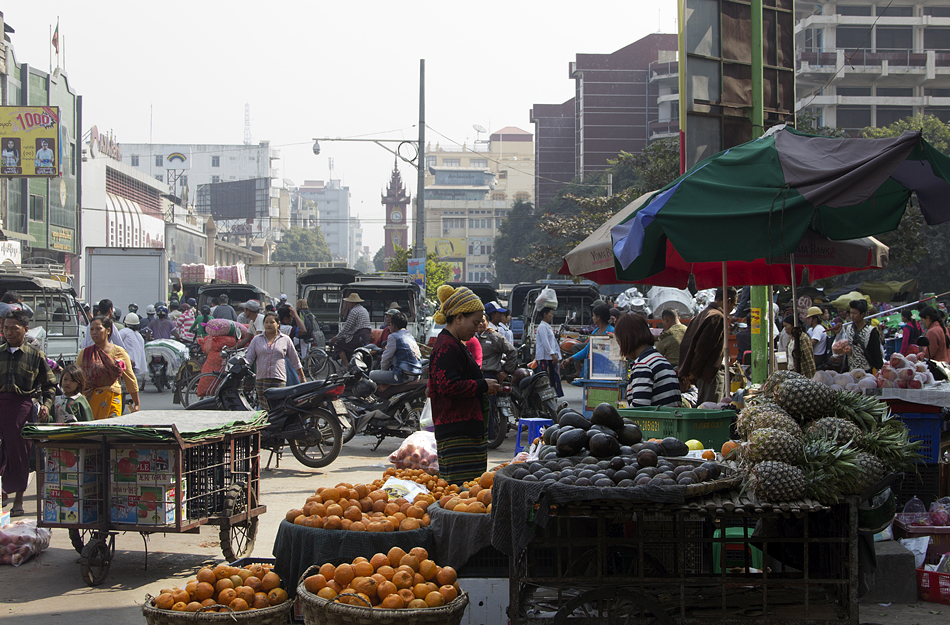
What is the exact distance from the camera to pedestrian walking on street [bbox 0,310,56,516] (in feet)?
22.9

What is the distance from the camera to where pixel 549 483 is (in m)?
3.69

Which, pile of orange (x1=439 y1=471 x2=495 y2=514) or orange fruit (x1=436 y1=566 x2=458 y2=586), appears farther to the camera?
pile of orange (x1=439 y1=471 x2=495 y2=514)

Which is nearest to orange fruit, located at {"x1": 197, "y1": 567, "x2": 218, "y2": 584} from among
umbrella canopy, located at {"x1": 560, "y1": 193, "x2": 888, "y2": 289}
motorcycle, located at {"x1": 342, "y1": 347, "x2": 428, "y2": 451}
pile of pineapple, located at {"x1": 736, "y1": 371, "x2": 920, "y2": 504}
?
pile of pineapple, located at {"x1": 736, "y1": 371, "x2": 920, "y2": 504}

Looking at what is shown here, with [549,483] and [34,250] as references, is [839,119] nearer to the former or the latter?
[34,250]

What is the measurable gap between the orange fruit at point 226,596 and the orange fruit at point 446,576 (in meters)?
0.98

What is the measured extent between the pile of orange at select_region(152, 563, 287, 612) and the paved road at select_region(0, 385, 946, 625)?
1026mm

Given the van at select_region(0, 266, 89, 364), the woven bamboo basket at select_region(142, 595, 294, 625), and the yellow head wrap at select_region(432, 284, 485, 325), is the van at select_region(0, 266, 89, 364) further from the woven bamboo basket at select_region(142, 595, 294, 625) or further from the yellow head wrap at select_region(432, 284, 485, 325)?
the woven bamboo basket at select_region(142, 595, 294, 625)

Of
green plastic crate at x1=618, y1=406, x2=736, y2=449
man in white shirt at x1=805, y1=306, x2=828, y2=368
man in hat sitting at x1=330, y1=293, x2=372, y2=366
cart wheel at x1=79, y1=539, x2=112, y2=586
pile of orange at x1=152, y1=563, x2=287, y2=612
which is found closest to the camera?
pile of orange at x1=152, y1=563, x2=287, y2=612

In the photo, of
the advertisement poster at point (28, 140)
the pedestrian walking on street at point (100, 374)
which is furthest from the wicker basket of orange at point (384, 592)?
the advertisement poster at point (28, 140)

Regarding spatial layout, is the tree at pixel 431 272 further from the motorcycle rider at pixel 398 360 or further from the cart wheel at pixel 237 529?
the cart wheel at pixel 237 529

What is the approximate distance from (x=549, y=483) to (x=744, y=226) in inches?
83.0

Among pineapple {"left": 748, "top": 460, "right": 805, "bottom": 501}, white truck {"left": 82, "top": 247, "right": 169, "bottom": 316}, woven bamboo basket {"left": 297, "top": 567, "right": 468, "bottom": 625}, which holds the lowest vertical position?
woven bamboo basket {"left": 297, "top": 567, "right": 468, "bottom": 625}

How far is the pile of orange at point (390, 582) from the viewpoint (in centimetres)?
374

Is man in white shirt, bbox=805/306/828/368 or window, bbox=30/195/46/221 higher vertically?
window, bbox=30/195/46/221
